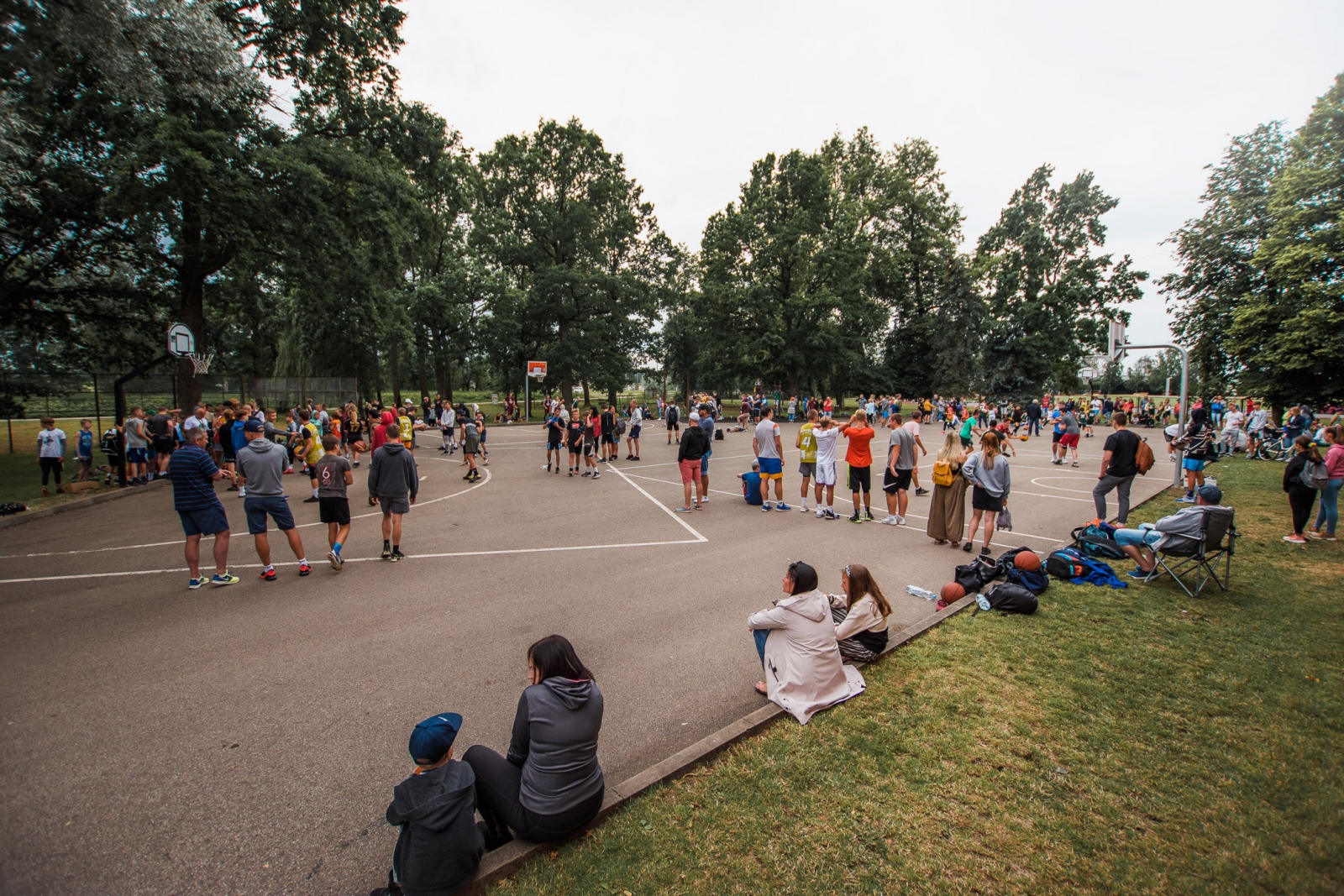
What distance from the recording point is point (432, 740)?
263cm

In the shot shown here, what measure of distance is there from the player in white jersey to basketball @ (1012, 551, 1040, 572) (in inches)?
154

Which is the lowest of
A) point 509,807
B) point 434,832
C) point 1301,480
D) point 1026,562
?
point 509,807

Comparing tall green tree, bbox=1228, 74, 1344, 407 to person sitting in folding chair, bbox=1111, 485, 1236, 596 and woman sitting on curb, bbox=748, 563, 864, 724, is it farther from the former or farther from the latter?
woman sitting on curb, bbox=748, 563, 864, 724

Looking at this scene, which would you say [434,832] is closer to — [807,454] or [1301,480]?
[807,454]

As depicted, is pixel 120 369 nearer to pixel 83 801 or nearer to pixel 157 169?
pixel 157 169

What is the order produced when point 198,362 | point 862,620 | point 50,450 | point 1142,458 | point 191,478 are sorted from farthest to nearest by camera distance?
point 198,362 → point 50,450 → point 1142,458 → point 191,478 → point 862,620

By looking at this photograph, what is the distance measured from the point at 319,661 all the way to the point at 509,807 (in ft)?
10.9

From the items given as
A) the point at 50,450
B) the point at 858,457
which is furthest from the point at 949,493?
the point at 50,450

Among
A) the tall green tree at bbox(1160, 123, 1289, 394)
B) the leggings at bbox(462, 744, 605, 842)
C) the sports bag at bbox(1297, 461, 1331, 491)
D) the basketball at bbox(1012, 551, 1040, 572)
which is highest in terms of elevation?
the tall green tree at bbox(1160, 123, 1289, 394)

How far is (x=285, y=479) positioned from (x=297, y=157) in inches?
373

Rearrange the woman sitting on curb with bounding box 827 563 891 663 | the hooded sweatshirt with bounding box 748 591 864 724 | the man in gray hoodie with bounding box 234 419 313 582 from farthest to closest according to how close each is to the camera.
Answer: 1. the man in gray hoodie with bounding box 234 419 313 582
2. the woman sitting on curb with bounding box 827 563 891 663
3. the hooded sweatshirt with bounding box 748 591 864 724

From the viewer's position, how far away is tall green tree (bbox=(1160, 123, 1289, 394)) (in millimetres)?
21644

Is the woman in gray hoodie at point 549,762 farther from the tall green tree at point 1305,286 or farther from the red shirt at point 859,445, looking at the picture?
the tall green tree at point 1305,286

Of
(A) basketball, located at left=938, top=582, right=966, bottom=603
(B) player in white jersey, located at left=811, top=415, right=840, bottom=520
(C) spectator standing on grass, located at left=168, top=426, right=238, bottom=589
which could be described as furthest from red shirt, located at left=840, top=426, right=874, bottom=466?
(C) spectator standing on grass, located at left=168, top=426, right=238, bottom=589
